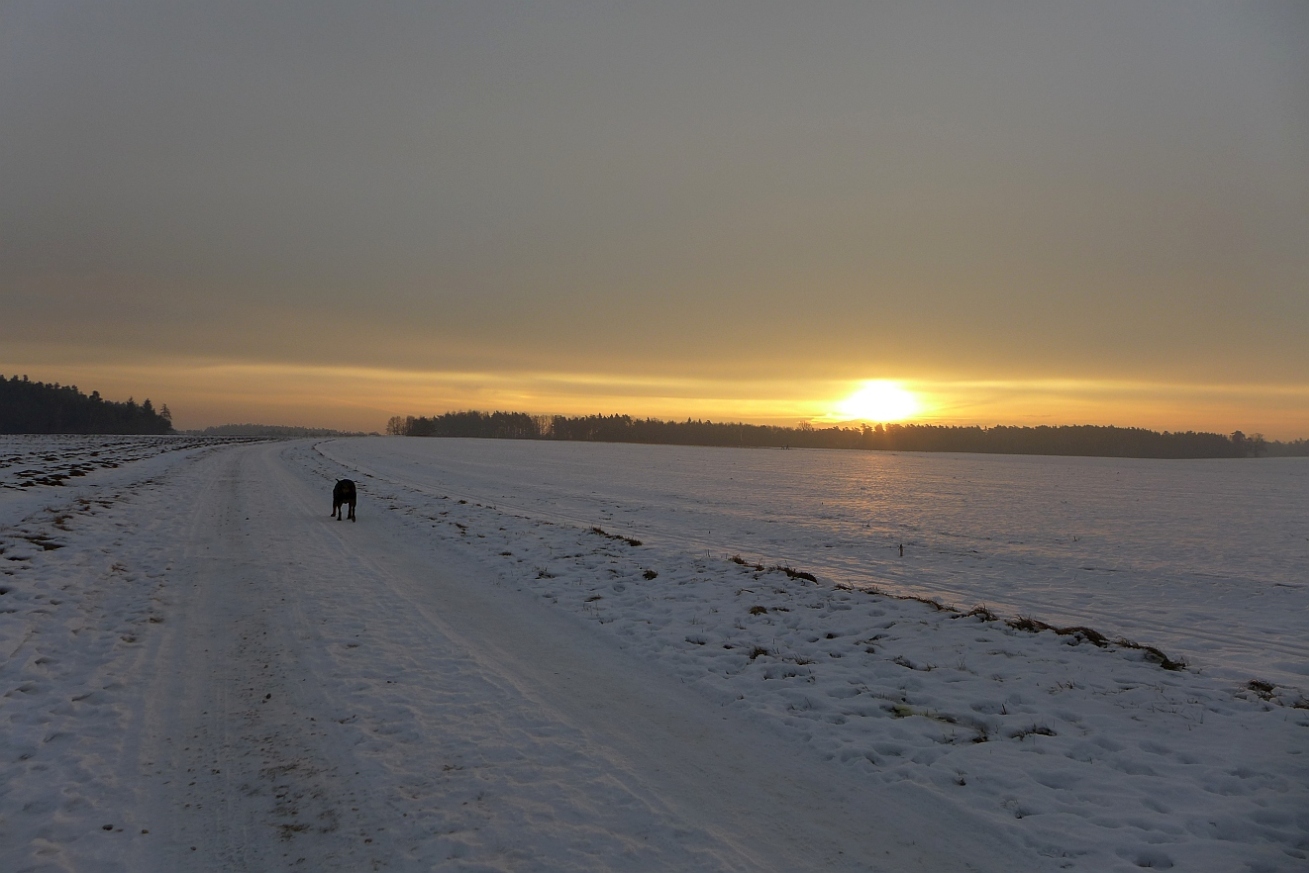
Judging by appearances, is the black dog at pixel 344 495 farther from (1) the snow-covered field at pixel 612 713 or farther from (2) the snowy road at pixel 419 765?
(2) the snowy road at pixel 419 765

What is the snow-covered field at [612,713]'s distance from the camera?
4625 mm

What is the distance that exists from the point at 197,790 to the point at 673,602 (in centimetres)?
766

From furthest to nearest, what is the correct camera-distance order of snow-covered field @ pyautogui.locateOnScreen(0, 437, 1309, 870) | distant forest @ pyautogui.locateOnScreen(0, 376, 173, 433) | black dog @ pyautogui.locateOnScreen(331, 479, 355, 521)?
1. distant forest @ pyautogui.locateOnScreen(0, 376, 173, 433)
2. black dog @ pyautogui.locateOnScreen(331, 479, 355, 521)
3. snow-covered field @ pyautogui.locateOnScreen(0, 437, 1309, 870)

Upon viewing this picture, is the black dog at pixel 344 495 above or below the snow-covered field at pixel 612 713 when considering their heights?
above

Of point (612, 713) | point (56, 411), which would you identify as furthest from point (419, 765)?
point (56, 411)

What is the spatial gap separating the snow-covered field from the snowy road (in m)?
0.03

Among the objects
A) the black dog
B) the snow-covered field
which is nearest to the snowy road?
the snow-covered field

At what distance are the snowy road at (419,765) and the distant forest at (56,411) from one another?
197 m

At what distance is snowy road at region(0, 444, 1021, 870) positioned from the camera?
4.38 m

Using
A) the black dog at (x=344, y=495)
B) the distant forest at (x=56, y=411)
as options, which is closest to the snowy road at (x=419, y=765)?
the black dog at (x=344, y=495)

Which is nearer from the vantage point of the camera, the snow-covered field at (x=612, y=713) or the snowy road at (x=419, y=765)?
the snowy road at (x=419, y=765)

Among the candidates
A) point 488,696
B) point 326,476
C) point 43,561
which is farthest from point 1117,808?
point 326,476

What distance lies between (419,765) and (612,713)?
206cm

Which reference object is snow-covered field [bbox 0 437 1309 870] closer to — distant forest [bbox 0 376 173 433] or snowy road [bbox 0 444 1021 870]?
snowy road [bbox 0 444 1021 870]
